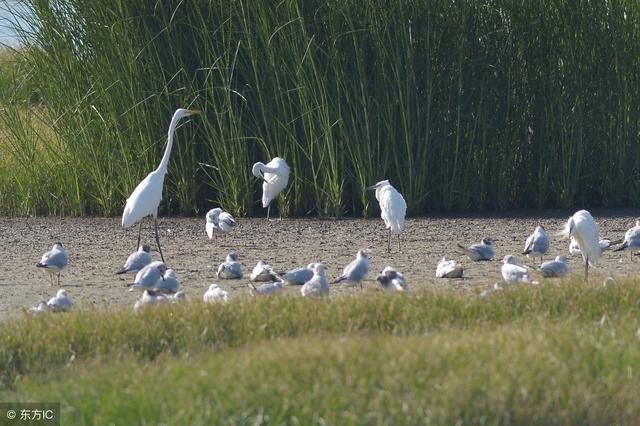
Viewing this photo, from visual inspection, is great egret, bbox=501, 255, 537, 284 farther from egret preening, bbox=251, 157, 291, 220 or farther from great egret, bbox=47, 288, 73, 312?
egret preening, bbox=251, 157, 291, 220

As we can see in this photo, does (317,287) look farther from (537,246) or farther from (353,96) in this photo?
(353,96)

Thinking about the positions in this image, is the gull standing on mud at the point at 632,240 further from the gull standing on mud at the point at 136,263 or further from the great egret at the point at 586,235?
the gull standing on mud at the point at 136,263

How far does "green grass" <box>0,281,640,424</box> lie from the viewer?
16.0ft

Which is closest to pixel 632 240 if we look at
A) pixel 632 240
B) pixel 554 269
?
pixel 632 240

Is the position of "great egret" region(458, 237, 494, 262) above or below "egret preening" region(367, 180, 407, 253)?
below

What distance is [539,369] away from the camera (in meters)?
5.12

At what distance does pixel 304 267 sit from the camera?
926 cm

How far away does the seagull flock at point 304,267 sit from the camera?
25.1 ft

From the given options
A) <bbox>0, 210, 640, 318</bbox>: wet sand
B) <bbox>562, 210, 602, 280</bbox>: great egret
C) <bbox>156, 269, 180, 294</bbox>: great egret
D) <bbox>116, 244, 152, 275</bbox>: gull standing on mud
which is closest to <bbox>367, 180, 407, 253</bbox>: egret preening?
<bbox>0, 210, 640, 318</bbox>: wet sand

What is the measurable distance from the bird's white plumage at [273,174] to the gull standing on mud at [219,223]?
3.76ft

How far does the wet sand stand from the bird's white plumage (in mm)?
419

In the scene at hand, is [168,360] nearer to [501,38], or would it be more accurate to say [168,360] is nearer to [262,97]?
[262,97]

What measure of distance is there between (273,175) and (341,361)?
7.47 m

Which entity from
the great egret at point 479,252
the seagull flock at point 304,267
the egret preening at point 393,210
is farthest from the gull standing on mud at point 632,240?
the egret preening at point 393,210
